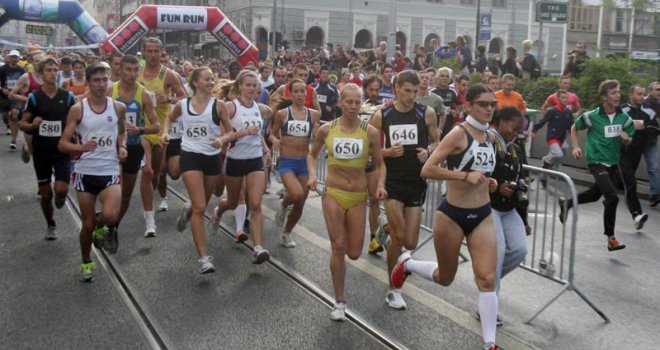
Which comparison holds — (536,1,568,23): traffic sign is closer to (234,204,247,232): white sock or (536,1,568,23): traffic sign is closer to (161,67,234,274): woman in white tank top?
(234,204,247,232): white sock

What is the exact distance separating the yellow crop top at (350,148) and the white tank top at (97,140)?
2064 millimetres

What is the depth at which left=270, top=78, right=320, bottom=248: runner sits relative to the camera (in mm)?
7797

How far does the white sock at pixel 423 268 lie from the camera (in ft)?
18.5

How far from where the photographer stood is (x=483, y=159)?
5098 millimetres

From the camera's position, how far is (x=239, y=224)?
7941 mm

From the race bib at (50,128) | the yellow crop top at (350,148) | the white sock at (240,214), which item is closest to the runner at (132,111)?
the race bib at (50,128)

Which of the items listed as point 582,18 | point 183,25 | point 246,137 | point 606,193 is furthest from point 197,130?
point 582,18

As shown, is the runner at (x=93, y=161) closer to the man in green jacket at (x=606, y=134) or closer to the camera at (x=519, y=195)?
the camera at (x=519, y=195)

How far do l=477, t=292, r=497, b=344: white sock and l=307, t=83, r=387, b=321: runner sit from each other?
47.8 inches

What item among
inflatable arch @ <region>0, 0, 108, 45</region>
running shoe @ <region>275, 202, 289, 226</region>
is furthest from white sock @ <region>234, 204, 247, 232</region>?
inflatable arch @ <region>0, 0, 108, 45</region>

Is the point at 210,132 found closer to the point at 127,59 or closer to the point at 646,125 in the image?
the point at 127,59

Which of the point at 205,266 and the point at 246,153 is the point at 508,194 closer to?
the point at 205,266

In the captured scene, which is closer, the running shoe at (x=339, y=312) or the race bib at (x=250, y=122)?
the running shoe at (x=339, y=312)

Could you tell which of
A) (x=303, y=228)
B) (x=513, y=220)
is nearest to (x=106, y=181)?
(x=303, y=228)
